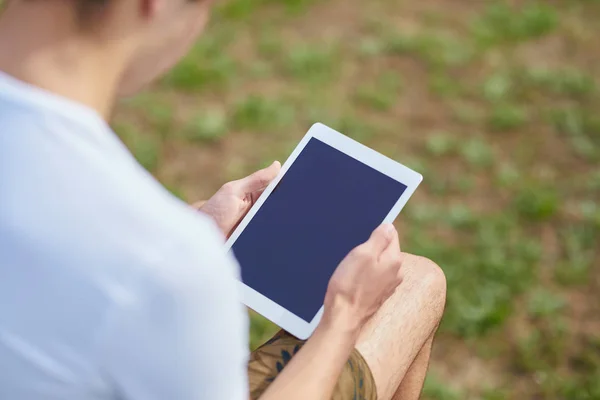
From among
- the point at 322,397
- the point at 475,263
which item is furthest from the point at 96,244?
the point at 475,263

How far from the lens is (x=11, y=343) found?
86 cm

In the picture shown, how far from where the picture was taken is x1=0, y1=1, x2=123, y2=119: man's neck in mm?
880

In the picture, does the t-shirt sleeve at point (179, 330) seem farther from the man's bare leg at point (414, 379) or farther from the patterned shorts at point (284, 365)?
the man's bare leg at point (414, 379)

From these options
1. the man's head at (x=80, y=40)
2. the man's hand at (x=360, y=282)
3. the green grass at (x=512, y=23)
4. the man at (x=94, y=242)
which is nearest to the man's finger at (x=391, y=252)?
the man's hand at (x=360, y=282)

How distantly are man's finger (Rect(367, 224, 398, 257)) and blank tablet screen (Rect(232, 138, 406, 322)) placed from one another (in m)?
0.09

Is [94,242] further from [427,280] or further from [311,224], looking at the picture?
[427,280]

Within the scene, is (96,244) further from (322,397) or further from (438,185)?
(438,185)

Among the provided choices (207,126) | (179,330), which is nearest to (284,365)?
(179,330)

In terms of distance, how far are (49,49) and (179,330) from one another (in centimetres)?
36

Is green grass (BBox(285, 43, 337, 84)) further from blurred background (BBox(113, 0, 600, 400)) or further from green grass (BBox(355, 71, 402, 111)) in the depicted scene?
green grass (BBox(355, 71, 402, 111))

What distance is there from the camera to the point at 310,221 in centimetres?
154

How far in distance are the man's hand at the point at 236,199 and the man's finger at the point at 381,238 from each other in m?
0.30

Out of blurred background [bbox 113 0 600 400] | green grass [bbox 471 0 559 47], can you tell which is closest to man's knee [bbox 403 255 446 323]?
blurred background [bbox 113 0 600 400]

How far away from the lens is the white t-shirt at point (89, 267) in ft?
2.69
